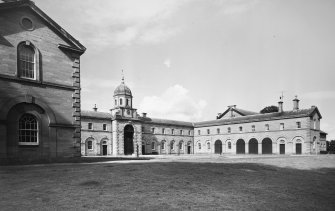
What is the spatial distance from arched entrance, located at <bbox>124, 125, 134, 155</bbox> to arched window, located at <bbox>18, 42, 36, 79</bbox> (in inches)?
1241

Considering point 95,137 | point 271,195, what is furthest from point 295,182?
point 95,137

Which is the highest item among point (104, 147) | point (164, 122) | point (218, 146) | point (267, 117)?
point (267, 117)

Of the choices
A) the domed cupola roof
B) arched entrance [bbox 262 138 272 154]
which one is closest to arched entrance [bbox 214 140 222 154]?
arched entrance [bbox 262 138 272 154]

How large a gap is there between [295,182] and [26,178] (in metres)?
12.2

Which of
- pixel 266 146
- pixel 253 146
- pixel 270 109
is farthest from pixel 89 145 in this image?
pixel 270 109

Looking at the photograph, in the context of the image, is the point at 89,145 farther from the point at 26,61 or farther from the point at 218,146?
the point at 26,61

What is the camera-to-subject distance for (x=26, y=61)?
17172 millimetres

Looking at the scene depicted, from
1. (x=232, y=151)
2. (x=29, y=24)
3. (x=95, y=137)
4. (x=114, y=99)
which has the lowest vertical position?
(x=232, y=151)

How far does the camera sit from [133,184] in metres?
9.95

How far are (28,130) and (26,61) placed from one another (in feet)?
15.1

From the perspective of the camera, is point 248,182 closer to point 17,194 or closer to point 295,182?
point 295,182

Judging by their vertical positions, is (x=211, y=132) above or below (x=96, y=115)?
below

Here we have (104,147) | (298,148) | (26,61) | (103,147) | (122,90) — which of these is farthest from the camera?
(122,90)

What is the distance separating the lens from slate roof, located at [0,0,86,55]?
53.8 ft
